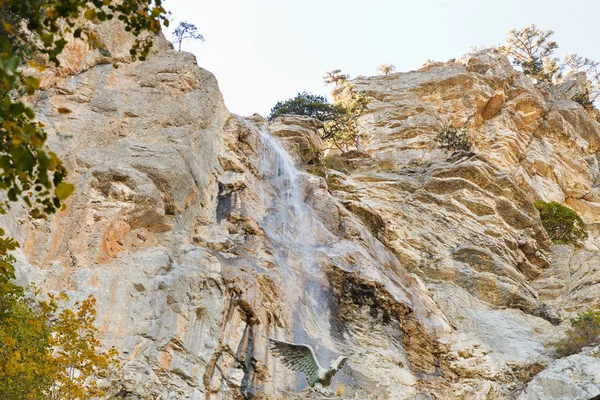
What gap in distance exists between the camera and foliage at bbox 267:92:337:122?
43.8 m

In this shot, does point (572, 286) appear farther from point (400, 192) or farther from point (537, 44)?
point (537, 44)

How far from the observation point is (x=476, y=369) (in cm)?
2236

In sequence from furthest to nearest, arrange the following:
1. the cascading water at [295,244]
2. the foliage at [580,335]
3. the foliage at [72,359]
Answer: the foliage at [580,335], the cascading water at [295,244], the foliage at [72,359]

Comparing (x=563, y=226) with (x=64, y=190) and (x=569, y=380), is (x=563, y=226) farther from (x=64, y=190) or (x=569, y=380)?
(x=64, y=190)

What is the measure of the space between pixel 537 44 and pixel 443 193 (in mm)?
40406

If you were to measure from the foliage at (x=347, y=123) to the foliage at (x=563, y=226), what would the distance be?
531 inches

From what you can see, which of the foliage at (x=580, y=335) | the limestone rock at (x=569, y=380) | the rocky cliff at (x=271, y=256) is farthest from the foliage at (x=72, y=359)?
the foliage at (x=580, y=335)

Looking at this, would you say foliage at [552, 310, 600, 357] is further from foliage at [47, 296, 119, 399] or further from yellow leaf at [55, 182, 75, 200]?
yellow leaf at [55, 182, 75, 200]

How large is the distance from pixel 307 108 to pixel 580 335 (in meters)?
26.1

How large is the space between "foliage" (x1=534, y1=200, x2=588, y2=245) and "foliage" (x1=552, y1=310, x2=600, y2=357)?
13848 mm

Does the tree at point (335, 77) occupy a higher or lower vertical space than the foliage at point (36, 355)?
higher

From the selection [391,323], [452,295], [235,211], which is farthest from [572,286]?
[235,211]

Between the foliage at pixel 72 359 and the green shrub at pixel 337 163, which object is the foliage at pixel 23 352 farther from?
the green shrub at pixel 337 163

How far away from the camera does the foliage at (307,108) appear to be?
4378cm
